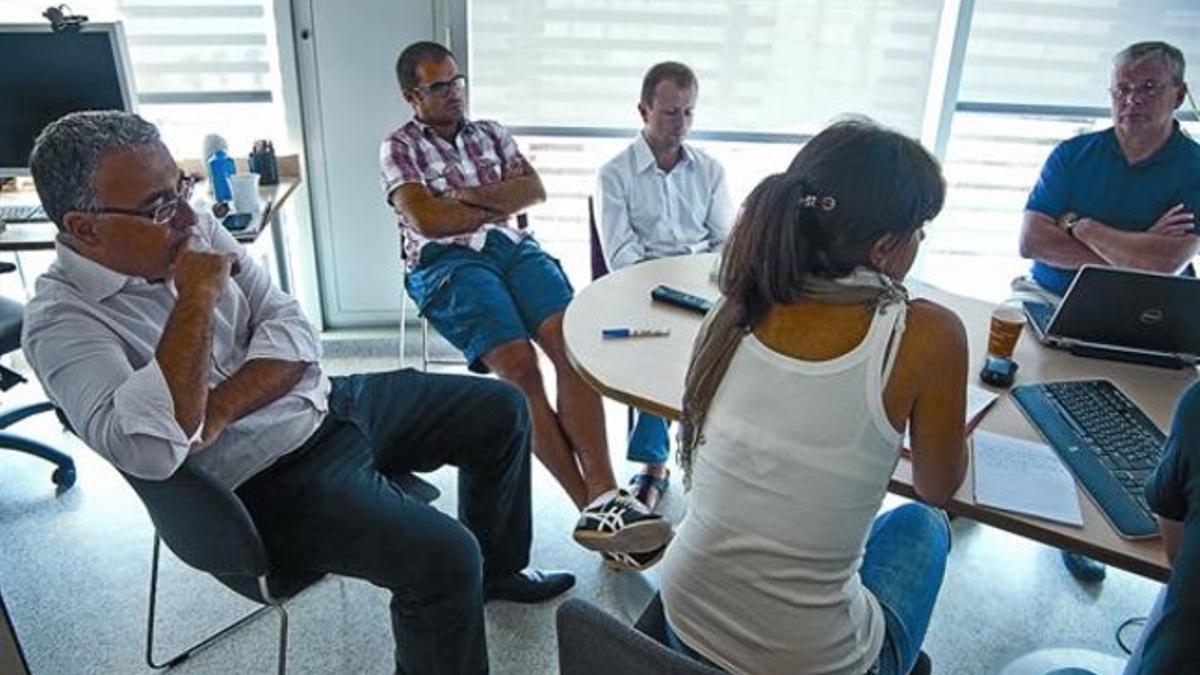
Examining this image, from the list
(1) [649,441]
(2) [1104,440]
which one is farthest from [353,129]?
(2) [1104,440]

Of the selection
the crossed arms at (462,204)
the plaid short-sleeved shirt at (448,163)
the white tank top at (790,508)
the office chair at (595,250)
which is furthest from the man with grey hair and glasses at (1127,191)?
the plaid short-sleeved shirt at (448,163)

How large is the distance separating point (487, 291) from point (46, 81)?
4.76ft

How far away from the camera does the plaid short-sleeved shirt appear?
2570 millimetres

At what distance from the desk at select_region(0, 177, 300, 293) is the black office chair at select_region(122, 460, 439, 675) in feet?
3.58

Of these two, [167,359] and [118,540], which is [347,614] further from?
[167,359]

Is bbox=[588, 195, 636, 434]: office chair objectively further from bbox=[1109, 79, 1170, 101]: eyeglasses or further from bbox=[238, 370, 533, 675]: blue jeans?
bbox=[1109, 79, 1170, 101]: eyeglasses

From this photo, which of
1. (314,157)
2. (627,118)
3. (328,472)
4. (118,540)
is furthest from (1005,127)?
(118,540)

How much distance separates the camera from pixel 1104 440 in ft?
4.49

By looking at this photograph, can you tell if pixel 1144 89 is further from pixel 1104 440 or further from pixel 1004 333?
pixel 1104 440

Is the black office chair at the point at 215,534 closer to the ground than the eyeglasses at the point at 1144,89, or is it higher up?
closer to the ground

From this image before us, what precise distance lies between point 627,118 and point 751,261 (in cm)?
231

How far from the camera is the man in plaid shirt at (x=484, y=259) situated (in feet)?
7.25

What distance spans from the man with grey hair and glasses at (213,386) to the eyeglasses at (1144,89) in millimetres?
2120

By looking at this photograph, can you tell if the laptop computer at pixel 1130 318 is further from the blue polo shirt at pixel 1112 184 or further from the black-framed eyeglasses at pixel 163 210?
the black-framed eyeglasses at pixel 163 210
